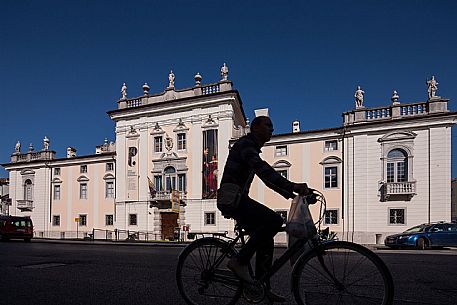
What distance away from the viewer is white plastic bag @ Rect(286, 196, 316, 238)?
369 cm

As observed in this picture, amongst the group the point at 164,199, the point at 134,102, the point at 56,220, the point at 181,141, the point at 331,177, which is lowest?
the point at 56,220

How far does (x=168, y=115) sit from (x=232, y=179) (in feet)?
113

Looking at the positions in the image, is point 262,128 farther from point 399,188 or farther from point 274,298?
point 399,188

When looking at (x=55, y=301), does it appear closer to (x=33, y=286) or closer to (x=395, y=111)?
(x=33, y=286)

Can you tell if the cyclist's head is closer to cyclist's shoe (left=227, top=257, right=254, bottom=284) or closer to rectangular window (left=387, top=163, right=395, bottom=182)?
cyclist's shoe (left=227, top=257, right=254, bottom=284)

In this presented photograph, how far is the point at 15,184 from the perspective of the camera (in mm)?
47000

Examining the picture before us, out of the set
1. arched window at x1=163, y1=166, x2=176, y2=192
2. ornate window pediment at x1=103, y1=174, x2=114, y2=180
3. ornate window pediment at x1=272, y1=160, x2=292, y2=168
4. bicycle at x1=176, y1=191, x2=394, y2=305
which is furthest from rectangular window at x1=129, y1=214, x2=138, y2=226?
bicycle at x1=176, y1=191, x2=394, y2=305

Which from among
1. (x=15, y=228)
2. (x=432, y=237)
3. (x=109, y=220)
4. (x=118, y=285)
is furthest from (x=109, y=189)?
(x=118, y=285)

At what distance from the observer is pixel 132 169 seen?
3859 cm

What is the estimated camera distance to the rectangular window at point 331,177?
3099 cm

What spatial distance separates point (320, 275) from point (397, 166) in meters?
27.9

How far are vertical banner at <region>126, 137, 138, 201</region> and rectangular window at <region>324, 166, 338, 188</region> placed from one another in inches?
719

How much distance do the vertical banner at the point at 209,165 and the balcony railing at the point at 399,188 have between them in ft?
46.2

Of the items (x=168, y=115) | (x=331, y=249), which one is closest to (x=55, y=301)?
(x=331, y=249)
